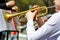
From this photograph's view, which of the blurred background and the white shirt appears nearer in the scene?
the white shirt

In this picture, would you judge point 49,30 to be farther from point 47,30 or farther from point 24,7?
point 24,7

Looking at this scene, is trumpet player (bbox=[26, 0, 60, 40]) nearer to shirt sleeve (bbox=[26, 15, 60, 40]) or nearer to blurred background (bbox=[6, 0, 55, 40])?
shirt sleeve (bbox=[26, 15, 60, 40])

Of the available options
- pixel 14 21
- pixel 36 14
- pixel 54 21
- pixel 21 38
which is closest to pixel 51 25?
pixel 54 21

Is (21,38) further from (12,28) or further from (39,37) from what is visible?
(39,37)

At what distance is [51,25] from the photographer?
2.37 m

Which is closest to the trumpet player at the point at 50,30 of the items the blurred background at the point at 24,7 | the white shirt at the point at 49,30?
the white shirt at the point at 49,30

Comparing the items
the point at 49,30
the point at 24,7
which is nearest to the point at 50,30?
the point at 49,30

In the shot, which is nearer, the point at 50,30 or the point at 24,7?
the point at 50,30

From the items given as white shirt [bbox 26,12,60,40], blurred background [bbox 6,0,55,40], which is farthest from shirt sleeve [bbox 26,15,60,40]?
blurred background [bbox 6,0,55,40]

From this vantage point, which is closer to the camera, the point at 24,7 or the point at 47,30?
the point at 47,30

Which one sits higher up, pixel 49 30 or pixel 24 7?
pixel 24 7

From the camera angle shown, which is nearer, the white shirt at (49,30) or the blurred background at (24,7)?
the white shirt at (49,30)

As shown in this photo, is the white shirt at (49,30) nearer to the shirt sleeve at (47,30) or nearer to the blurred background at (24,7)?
the shirt sleeve at (47,30)

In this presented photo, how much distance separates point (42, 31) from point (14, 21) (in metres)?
2.04
